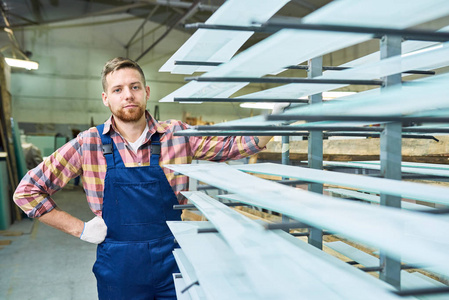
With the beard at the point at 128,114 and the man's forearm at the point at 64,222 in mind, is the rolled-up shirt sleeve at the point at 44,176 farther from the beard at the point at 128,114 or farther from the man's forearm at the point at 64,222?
the beard at the point at 128,114

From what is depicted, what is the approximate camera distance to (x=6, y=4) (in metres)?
7.53

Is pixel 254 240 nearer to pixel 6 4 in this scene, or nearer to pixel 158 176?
pixel 158 176

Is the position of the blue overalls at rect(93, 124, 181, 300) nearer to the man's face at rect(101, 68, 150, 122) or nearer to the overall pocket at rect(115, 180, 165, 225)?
the overall pocket at rect(115, 180, 165, 225)

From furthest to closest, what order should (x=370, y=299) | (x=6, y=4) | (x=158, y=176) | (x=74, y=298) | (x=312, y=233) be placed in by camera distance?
(x=6, y=4), (x=74, y=298), (x=158, y=176), (x=312, y=233), (x=370, y=299)

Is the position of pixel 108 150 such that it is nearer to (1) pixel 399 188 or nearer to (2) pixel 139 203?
(2) pixel 139 203

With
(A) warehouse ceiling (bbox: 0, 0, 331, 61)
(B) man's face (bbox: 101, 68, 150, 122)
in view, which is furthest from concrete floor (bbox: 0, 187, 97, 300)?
(A) warehouse ceiling (bbox: 0, 0, 331, 61)

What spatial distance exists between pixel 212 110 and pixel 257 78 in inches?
428

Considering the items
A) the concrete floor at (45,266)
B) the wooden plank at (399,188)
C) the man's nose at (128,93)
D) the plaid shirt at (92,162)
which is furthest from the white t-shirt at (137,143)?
the concrete floor at (45,266)

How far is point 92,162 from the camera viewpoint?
169cm

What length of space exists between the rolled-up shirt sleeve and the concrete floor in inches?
60.4

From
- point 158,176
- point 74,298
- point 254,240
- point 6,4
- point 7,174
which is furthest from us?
point 6,4

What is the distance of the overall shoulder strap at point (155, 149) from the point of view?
1657mm

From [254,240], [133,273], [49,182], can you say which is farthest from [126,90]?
[254,240]

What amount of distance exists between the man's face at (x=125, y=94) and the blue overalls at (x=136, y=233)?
13cm
